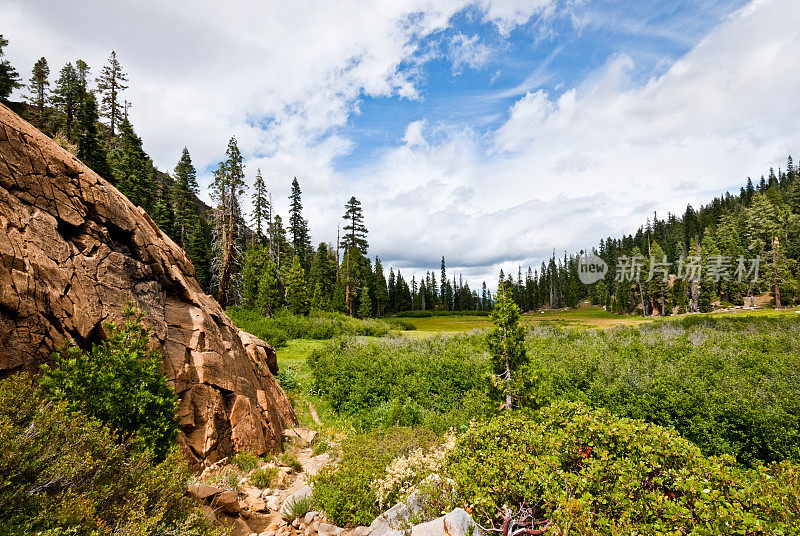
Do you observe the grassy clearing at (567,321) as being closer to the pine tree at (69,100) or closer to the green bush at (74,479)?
the green bush at (74,479)

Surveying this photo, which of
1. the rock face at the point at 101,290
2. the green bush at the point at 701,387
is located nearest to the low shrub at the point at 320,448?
the rock face at the point at 101,290

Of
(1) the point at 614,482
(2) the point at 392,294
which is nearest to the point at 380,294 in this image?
(2) the point at 392,294

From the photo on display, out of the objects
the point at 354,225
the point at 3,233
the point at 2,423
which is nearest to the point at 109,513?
the point at 2,423

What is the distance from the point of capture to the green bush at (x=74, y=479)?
11.9 feet

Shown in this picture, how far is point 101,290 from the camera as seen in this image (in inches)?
287

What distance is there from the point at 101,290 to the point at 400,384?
45.8ft

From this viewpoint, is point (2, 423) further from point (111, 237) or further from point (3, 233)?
point (111, 237)

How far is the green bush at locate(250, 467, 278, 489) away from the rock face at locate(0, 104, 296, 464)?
1034 mm

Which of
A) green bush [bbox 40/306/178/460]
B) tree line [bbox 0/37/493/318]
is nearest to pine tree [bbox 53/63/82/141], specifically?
tree line [bbox 0/37/493/318]

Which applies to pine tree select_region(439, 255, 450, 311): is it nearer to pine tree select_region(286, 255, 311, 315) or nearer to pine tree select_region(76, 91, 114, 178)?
pine tree select_region(286, 255, 311, 315)

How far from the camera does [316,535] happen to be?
672cm

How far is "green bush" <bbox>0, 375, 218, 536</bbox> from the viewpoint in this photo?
11.9 feet

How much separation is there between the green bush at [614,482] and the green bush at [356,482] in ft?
6.50

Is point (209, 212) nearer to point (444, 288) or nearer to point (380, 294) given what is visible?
point (380, 294)
